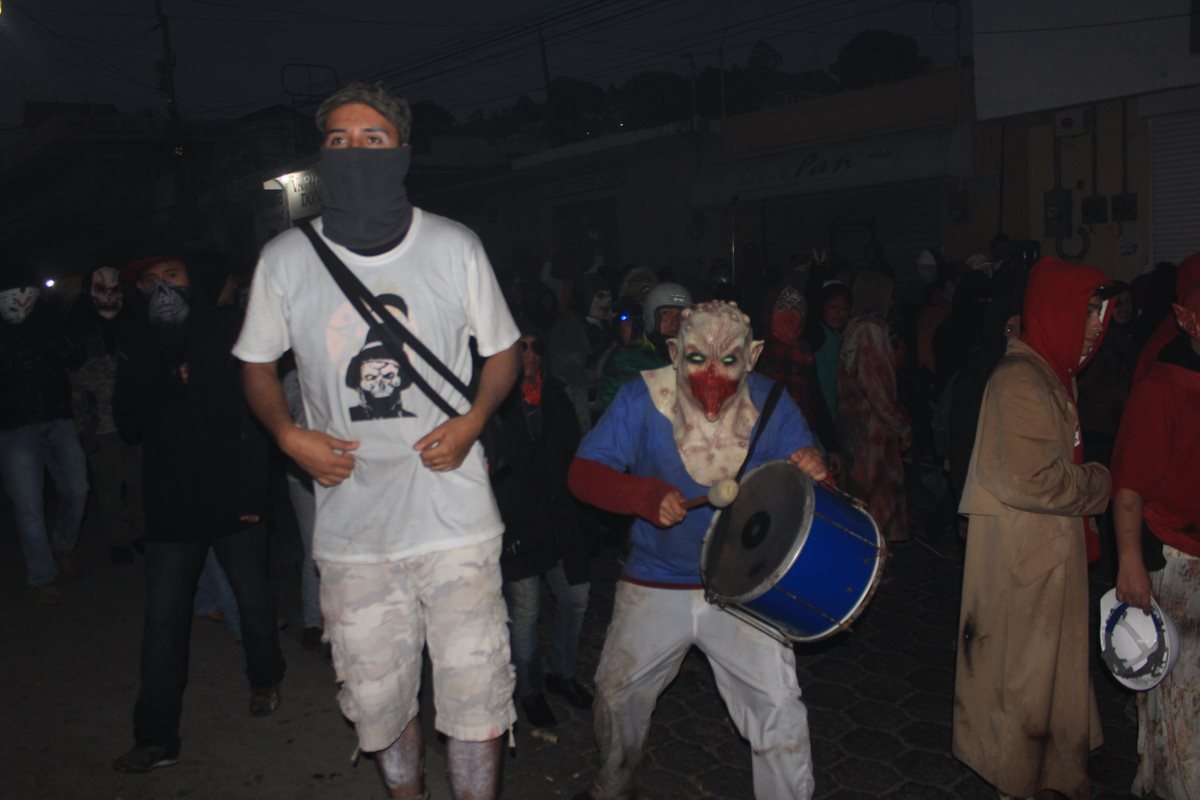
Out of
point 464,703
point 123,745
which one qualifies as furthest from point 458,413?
point 123,745

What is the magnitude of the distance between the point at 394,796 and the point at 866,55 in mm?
52506

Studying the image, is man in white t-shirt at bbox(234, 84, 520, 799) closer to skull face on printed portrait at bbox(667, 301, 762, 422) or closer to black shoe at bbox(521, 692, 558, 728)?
skull face on printed portrait at bbox(667, 301, 762, 422)

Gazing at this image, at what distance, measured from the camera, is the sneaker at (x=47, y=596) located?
7230 mm

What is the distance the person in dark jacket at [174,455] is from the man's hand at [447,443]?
5.74 feet

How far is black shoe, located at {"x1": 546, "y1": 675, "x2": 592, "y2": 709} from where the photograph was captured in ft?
17.3

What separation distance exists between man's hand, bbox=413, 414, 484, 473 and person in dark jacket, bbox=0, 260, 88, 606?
5.22m

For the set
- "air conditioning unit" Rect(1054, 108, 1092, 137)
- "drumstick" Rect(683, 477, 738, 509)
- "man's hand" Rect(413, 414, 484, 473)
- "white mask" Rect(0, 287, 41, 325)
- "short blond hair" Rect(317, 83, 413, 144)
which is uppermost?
"air conditioning unit" Rect(1054, 108, 1092, 137)

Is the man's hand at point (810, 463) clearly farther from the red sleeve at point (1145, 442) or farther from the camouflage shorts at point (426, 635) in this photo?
the red sleeve at point (1145, 442)

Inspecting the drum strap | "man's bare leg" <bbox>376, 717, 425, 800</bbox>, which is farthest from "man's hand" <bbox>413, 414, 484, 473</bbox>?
the drum strap

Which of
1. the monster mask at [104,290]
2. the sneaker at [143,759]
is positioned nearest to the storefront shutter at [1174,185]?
the monster mask at [104,290]

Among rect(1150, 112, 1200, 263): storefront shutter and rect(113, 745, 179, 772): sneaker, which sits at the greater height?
rect(1150, 112, 1200, 263): storefront shutter

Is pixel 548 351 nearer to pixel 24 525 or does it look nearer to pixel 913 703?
pixel 24 525

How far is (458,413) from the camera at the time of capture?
296 cm

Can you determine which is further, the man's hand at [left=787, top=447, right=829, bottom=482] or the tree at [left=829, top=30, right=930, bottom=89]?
the tree at [left=829, top=30, right=930, bottom=89]
